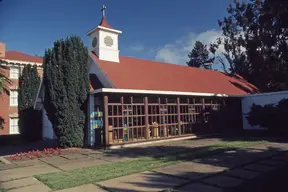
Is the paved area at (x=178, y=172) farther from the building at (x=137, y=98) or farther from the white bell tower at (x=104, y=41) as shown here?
the white bell tower at (x=104, y=41)

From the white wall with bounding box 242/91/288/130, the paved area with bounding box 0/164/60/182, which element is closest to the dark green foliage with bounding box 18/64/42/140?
the paved area with bounding box 0/164/60/182

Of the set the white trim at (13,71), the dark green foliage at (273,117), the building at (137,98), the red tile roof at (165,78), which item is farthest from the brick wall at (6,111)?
the dark green foliage at (273,117)

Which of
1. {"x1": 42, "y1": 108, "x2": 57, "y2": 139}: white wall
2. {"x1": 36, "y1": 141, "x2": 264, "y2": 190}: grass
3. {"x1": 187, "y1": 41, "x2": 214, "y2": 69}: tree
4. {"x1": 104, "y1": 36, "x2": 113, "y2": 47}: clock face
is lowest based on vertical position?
{"x1": 36, "y1": 141, "x2": 264, "y2": 190}: grass

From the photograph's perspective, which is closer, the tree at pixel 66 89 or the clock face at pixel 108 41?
the tree at pixel 66 89

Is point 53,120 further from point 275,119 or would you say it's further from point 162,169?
A: point 275,119

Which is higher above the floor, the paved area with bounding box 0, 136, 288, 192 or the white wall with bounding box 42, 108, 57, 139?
the white wall with bounding box 42, 108, 57, 139

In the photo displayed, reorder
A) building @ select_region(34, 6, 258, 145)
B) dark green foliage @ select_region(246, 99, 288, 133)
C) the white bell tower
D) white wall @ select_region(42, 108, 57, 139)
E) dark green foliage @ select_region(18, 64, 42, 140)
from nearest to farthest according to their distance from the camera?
building @ select_region(34, 6, 258, 145)
dark green foliage @ select_region(246, 99, 288, 133)
the white bell tower
white wall @ select_region(42, 108, 57, 139)
dark green foliage @ select_region(18, 64, 42, 140)

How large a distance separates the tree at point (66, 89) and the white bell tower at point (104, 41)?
3.23m

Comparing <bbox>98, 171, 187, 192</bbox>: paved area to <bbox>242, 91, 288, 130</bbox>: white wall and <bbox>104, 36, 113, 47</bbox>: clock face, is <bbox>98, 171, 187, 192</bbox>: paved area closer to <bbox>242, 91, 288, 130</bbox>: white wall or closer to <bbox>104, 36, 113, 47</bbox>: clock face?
<bbox>104, 36, 113, 47</bbox>: clock face

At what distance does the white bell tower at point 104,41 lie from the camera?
15.5m

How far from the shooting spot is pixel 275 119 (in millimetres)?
14367

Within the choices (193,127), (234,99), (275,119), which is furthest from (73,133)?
(234,99)

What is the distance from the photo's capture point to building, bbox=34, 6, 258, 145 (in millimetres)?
12586

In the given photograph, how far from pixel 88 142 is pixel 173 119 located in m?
5.36
